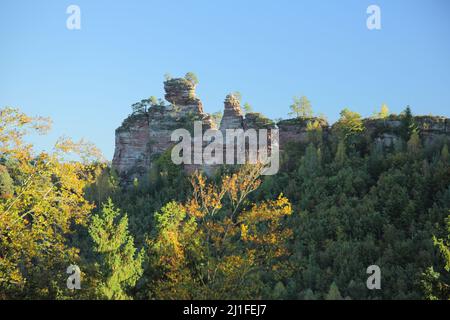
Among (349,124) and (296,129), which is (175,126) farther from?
(349,124)

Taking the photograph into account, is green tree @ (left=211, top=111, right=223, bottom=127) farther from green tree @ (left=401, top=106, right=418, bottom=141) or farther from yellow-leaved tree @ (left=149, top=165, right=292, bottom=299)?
yellow-leaved tree @ (left=149, top=165, right=292, bottom=299)

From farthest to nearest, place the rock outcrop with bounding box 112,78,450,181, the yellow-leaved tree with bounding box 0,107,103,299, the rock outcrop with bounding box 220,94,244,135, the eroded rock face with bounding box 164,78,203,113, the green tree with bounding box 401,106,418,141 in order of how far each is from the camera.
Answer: the eroded rock face with bounding box 164,78,203,113 < the rock outcrop with bounding box 220,94,244,135 < the rock outcrop with bounding box 112,78,450,181 < the green tree with bounding box 401,106,418,141 < the yellow-leaved tree with bounding box 0,107,103,299

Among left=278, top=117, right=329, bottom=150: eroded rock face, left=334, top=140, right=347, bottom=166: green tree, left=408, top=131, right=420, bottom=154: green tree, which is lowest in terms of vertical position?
left=334, top=140, right=347, bottom=166: green tree

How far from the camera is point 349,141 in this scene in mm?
56094

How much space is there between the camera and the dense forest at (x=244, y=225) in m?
20.8

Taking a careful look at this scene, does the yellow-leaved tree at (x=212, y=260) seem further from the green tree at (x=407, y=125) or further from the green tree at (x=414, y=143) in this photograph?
the green tree at (x=407, y=125)

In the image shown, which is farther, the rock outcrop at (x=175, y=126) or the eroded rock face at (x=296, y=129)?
the rock outcrop at (x=175, y=126)

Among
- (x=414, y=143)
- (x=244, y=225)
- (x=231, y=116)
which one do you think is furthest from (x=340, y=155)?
(x=244, y=225)

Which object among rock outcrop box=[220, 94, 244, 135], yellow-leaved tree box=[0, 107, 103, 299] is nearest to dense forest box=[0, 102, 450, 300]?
yellow-leaved tree box=[0, 107, 103, 299]

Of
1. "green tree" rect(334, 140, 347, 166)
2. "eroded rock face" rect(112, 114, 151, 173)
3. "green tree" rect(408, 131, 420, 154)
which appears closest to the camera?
"green tree" rect(408, 131, 420, 154)

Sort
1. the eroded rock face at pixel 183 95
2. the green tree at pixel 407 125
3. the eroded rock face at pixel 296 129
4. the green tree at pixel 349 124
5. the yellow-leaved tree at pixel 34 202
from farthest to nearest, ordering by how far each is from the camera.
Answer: the eroded rock face at pixel 183 95 < the eroded rock face at pixel 296 129 < the green tree at pixel 349 124 < the green tree at pixel 407 125 < the yellow-leaved tree at pixel 34 202

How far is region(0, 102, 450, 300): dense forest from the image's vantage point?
2081cm

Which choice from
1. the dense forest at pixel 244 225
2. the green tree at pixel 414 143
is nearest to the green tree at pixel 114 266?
the dense forest at pixel 244 225
